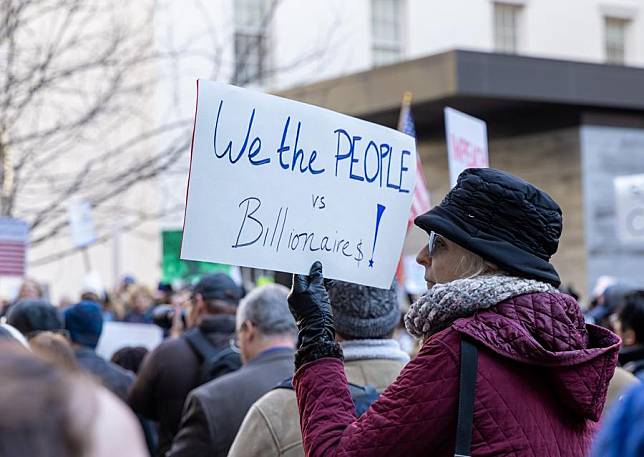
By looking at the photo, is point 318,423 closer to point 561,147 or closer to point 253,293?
point 253,293

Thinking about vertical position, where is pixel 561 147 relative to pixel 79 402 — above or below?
Result: above

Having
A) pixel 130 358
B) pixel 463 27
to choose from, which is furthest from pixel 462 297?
pixel 463 27

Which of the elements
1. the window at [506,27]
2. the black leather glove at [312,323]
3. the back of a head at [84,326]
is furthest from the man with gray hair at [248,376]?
the window at [506,27]

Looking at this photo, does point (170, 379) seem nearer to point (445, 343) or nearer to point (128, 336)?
point (128, 336)

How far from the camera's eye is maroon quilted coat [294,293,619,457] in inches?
99.4

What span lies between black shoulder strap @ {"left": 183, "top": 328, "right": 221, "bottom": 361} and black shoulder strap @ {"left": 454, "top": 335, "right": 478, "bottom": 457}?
12.4ft

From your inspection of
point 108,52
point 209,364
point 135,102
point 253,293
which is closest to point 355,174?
point 253,293

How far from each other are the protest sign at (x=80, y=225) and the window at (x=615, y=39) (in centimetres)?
1762

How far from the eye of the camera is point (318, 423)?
2.76 meters

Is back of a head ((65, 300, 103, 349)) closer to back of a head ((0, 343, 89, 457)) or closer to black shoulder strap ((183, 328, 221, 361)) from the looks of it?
black shoulder strap ((183, 328, 221, 361))

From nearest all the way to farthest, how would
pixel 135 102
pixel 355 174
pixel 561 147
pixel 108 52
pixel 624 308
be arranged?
pixel 355 174 → pixel 624 308 → pixel 108 52 → pixel 135 102 → pixel 561 147

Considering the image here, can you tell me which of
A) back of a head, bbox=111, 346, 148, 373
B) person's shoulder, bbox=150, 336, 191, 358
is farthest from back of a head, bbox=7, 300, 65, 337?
back of a head, bbox=111, 346, 148, 373

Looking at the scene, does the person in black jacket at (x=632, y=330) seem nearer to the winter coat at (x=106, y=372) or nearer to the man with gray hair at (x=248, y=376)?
the man with gray hair at (x=248, y=376)

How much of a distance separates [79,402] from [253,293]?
11.8 feet
